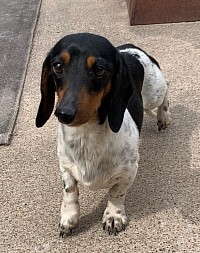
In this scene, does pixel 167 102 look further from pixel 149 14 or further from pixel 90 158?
pixel 149 14

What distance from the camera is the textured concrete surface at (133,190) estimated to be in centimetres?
327

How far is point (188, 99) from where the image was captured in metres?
4.75

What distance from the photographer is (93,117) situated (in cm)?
289

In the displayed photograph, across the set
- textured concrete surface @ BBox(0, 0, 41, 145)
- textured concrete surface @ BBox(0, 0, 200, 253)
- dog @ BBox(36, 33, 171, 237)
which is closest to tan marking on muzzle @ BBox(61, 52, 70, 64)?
dog @ BBox(36, 33, 171, 237)

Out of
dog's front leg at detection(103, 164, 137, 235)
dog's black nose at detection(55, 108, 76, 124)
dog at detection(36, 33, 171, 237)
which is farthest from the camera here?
dog's front leg at detection(103, 164, 137, 235)

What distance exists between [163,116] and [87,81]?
5.92 ft

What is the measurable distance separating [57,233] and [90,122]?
34.4 inches

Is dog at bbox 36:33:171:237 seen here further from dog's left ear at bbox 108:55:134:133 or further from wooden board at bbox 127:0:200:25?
wooden board at bbox 127:0:200:25

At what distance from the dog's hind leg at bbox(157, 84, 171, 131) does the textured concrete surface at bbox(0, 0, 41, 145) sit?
A: 1.30 m

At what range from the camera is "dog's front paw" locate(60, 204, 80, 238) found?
10.7ft

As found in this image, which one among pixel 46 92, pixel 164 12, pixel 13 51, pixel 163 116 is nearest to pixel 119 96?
pixel 46 92

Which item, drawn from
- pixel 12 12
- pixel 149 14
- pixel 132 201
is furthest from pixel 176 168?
pixel 12 12

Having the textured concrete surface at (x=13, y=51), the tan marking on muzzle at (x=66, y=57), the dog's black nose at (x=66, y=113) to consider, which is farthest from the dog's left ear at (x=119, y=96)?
the textured concrete surface at (x=13, y=51)

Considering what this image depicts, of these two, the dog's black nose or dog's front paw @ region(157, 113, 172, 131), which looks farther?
dog's front paw @ region(157, 113, 172, 131)
